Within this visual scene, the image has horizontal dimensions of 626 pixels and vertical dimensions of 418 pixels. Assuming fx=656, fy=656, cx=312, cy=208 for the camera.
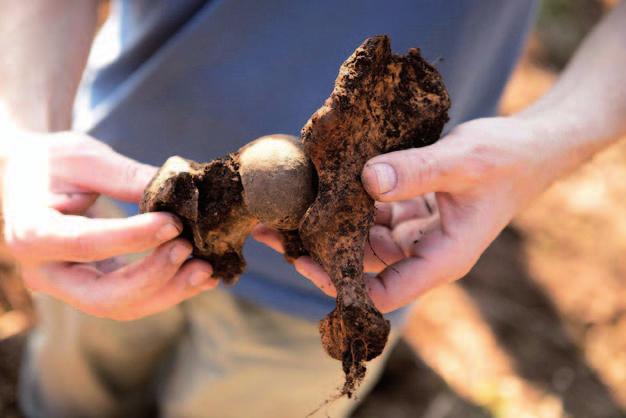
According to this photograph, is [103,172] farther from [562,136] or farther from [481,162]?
[562,136]

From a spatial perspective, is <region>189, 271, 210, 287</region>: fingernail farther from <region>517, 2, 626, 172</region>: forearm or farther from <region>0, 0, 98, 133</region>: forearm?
<region>517, 2, 626, 172</region>: forearm

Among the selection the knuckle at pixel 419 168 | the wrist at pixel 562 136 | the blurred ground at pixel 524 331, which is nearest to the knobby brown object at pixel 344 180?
the knuckle at pixel 419 168

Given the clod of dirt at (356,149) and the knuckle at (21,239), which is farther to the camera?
the knuckle at (21,239)

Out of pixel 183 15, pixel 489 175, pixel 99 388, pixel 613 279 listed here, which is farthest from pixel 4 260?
pixel 613 279

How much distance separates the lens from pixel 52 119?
1926 mm

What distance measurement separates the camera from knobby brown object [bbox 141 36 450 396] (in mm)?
1367

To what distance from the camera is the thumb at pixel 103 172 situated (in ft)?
5.24

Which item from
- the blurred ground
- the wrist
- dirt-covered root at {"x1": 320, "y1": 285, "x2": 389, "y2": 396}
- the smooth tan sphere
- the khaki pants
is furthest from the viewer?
the blurred ground

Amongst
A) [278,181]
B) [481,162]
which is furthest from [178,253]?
[481,162]

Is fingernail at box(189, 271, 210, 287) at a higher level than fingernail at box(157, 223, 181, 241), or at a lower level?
lower

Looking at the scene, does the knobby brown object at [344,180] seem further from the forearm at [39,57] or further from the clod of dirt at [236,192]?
the forearm at [39,57]

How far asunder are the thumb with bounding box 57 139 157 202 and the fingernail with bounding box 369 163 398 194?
58 cm

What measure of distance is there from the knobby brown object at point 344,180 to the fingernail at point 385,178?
0.08 meters

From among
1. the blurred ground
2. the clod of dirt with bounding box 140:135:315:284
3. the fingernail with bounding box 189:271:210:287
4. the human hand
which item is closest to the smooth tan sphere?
the clod of dirt with bounding box 140:135:315:284
